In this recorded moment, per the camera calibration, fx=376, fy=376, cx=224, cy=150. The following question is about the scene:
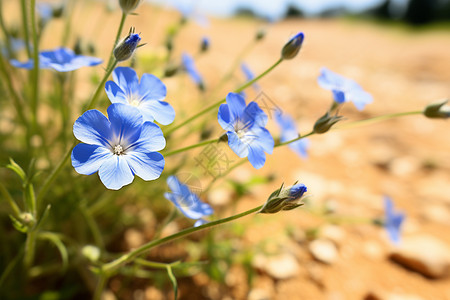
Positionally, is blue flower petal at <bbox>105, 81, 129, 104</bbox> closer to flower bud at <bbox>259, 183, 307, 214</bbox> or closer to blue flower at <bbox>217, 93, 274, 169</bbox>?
blue flower at <bbox>217, 93, 274, 169</bbox>

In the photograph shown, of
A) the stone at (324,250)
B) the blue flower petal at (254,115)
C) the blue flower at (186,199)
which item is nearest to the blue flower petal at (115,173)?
the blue flower at (186,199)

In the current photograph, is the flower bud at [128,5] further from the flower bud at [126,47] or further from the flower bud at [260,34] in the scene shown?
the flower bud at [260,34]

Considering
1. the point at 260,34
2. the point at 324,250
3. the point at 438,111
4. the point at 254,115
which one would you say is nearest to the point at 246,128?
the point at 254,115

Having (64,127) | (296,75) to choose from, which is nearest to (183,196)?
(64,127)

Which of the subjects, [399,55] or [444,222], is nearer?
[444,222]

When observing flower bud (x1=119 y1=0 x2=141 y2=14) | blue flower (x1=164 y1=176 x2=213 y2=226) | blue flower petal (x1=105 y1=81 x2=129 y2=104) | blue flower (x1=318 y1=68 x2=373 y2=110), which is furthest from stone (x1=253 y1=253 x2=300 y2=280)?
flower bud (x1=119 y1=0 x2=141 y2=14)

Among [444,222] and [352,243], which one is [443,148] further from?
[352,243]
